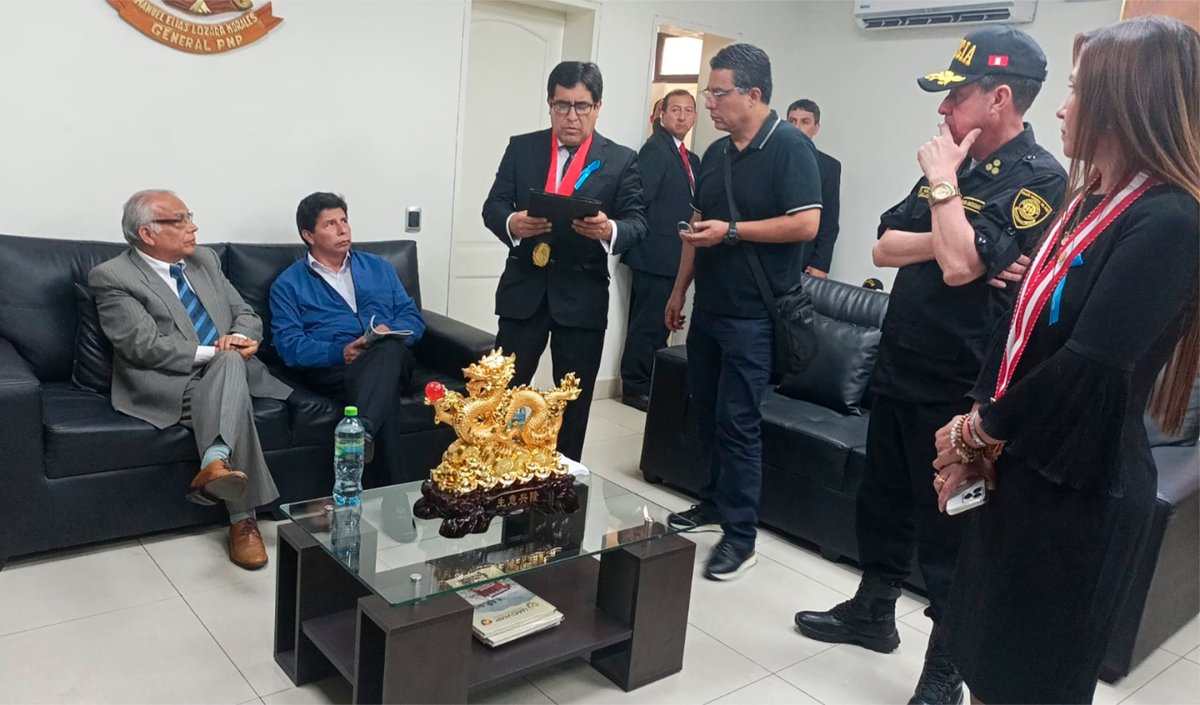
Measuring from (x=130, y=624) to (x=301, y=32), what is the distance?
2291mm

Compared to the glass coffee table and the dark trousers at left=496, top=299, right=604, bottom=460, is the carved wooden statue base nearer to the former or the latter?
the glass coffee table

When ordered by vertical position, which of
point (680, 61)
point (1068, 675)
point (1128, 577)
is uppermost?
point (680, 61)

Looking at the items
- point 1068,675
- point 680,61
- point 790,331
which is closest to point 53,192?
point 790,331

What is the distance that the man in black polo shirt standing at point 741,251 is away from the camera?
2613mm

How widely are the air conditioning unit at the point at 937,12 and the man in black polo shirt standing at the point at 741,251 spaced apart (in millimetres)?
2374

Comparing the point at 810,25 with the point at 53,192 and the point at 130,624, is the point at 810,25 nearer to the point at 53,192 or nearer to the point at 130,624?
the point at 53,192

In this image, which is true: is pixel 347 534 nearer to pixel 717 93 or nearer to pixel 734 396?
pixel 734 396

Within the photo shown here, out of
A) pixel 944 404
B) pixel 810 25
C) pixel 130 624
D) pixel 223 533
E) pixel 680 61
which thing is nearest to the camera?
pixel 944 404

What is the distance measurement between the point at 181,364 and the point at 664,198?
2562mm

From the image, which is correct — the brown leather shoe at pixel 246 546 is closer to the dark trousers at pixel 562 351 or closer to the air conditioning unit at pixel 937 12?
the dark trousers at pixel 562 351

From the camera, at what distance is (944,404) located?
206 centimetres

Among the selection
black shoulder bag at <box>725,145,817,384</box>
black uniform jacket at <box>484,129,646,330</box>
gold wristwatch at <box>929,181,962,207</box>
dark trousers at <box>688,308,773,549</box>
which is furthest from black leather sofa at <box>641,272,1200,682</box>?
gold wristwatch at <box>929,181,962,207</box>

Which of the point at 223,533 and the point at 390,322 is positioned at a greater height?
the point at 390,322

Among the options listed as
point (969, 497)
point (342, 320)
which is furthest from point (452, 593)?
point (342, 320)
